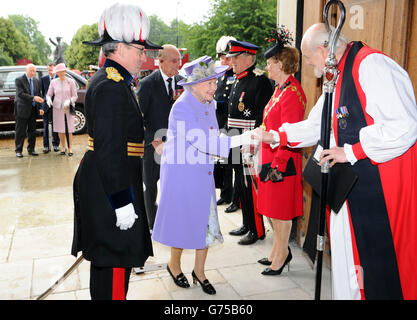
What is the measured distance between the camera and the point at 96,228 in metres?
2.31

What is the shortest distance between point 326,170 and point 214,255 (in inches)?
85.2

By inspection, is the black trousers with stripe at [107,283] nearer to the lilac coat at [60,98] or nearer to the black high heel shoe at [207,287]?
the black high heel shoe at [207,287]

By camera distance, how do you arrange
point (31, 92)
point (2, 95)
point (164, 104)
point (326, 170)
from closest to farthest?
point (326, 170) < point (164, 104) < point (31, 92) < point (2, 95)

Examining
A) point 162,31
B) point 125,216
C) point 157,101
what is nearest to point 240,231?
point 157,101

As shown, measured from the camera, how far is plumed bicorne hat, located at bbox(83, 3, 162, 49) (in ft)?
7.30

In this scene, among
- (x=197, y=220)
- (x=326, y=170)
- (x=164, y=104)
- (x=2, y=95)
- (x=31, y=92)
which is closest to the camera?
(x=326, y=170)

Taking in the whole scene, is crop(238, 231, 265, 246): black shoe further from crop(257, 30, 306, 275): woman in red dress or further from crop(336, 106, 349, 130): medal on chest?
crop(336, 106, 349, 130): medal on chest

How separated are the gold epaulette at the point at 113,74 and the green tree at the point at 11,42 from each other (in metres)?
51.2

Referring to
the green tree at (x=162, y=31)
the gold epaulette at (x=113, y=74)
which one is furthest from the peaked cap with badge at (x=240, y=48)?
the green tree at (x=162, y=31)

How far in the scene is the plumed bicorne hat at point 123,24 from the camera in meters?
2.22

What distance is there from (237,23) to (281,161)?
23863 millimetres
